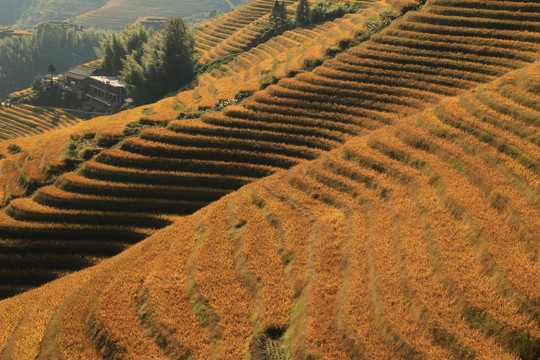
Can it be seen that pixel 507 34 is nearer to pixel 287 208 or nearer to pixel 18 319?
pixel 287 208

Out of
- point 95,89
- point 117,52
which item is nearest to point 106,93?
point 95,89

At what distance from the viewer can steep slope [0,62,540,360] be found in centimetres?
1151

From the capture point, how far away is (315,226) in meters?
16.9

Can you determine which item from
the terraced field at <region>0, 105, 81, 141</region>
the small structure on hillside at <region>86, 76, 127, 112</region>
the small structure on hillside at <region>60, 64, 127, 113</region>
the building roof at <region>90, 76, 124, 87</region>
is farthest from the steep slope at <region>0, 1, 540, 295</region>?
the terraced field at <region>0, 105, 81, 141</region>

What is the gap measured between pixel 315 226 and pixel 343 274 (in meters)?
3.36

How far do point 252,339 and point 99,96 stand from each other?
248 feet

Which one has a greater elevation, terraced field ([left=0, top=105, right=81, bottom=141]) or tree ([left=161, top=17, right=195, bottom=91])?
tree ([left=161, top=17, right=195, bottom=91])

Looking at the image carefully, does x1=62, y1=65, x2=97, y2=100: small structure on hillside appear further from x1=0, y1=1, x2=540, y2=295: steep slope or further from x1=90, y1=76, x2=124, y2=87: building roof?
x1=0, y1=1, x2=540, y2=295: steep slope

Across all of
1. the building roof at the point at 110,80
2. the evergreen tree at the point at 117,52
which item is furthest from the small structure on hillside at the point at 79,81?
the evergreen tree at the point at 117,52

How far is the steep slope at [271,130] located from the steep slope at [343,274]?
13.6 feet

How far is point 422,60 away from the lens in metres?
30.2

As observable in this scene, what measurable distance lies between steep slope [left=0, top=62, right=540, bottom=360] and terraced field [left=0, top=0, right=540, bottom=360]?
0.07m

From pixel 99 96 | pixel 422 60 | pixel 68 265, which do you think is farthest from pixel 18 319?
pixel 99 96

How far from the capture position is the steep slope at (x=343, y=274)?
1151cm
